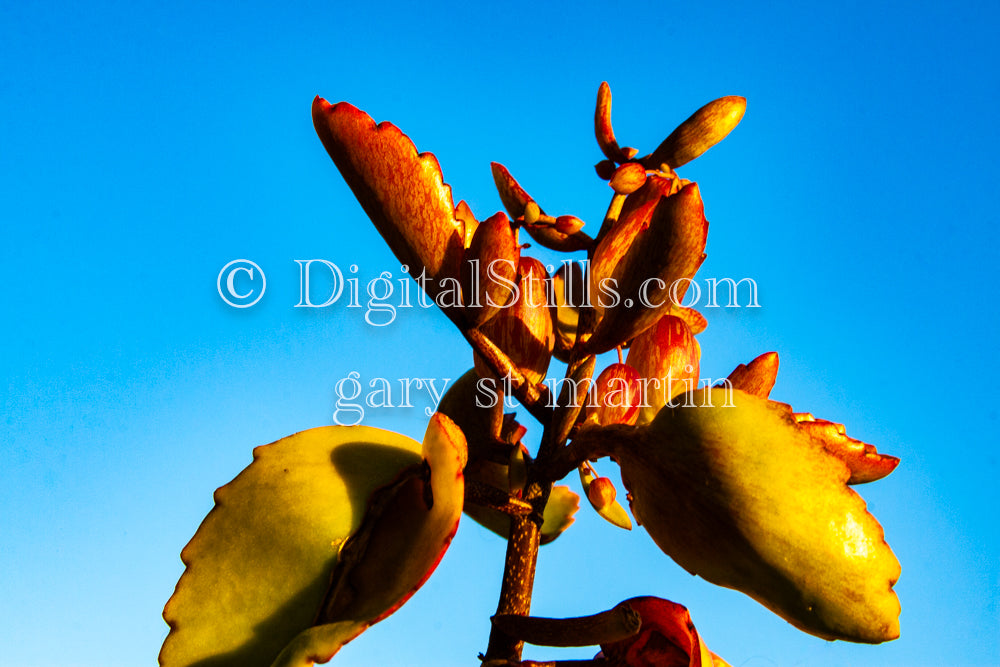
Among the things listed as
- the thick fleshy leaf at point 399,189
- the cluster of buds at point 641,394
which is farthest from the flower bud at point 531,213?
the thick fleshy leaf at point 399,189

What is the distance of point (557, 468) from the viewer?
1.65ft

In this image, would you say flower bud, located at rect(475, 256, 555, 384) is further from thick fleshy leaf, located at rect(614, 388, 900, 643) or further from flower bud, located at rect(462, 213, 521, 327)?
thick fleshy leaf, located at rect(614, 388, 900, 643)

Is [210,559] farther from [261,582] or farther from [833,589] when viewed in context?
[833,589]

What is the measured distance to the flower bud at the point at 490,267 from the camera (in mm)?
488

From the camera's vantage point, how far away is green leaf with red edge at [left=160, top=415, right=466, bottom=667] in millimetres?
442

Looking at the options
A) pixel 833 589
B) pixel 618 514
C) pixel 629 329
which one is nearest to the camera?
pixel 833 589

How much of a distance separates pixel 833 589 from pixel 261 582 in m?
0.30

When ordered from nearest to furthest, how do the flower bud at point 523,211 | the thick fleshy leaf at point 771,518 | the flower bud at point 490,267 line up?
the thick fleshy leaf at point 771,518, the flower bud at point 490,267, the flower bud at point 523,211

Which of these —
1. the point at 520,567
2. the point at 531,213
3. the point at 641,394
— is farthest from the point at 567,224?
the point at 520,567

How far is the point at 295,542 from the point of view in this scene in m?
0.46

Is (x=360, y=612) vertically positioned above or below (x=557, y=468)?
below

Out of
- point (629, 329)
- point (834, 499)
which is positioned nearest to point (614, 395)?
point (629, 329)

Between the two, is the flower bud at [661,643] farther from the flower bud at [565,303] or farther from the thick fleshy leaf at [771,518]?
the flower bud at [565,303]

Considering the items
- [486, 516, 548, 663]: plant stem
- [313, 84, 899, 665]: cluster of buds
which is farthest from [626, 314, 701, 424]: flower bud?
[486, 516, 548, 663]: plant stem
